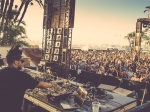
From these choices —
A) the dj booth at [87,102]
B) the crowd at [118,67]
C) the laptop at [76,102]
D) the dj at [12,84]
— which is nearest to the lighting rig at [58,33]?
the crowd at [118,67]

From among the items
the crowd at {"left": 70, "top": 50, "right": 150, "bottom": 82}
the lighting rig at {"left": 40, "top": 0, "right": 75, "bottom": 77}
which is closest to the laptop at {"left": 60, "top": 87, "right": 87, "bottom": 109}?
the crowd at {"left": 70, "top": 50, "right": 150, "bottom": 82}

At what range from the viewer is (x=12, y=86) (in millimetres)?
2873

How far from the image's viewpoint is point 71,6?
12305 mm

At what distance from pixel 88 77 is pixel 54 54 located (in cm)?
467

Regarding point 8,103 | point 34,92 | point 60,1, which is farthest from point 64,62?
point 8,103

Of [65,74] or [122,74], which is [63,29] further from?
[122,74]

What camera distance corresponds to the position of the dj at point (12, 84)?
2.84m

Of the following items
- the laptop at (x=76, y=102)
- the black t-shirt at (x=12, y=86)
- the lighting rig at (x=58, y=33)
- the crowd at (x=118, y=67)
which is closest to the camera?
the black t-shirt at (x=12, y=86)

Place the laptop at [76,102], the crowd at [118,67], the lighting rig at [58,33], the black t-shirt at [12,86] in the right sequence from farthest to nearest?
the lighting rig at [58,33]
the crowd at [118,67]
the laptop at [76,102]
the black t-shirt at [12,86]

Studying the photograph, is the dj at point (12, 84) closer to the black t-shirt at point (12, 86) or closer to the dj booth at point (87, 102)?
the black t-shirt at point (12, 86)

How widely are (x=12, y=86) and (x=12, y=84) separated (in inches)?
1.5

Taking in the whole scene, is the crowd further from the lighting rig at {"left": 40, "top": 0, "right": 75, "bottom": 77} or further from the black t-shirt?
the black t-shirt

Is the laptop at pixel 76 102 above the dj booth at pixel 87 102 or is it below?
above

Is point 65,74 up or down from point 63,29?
down
